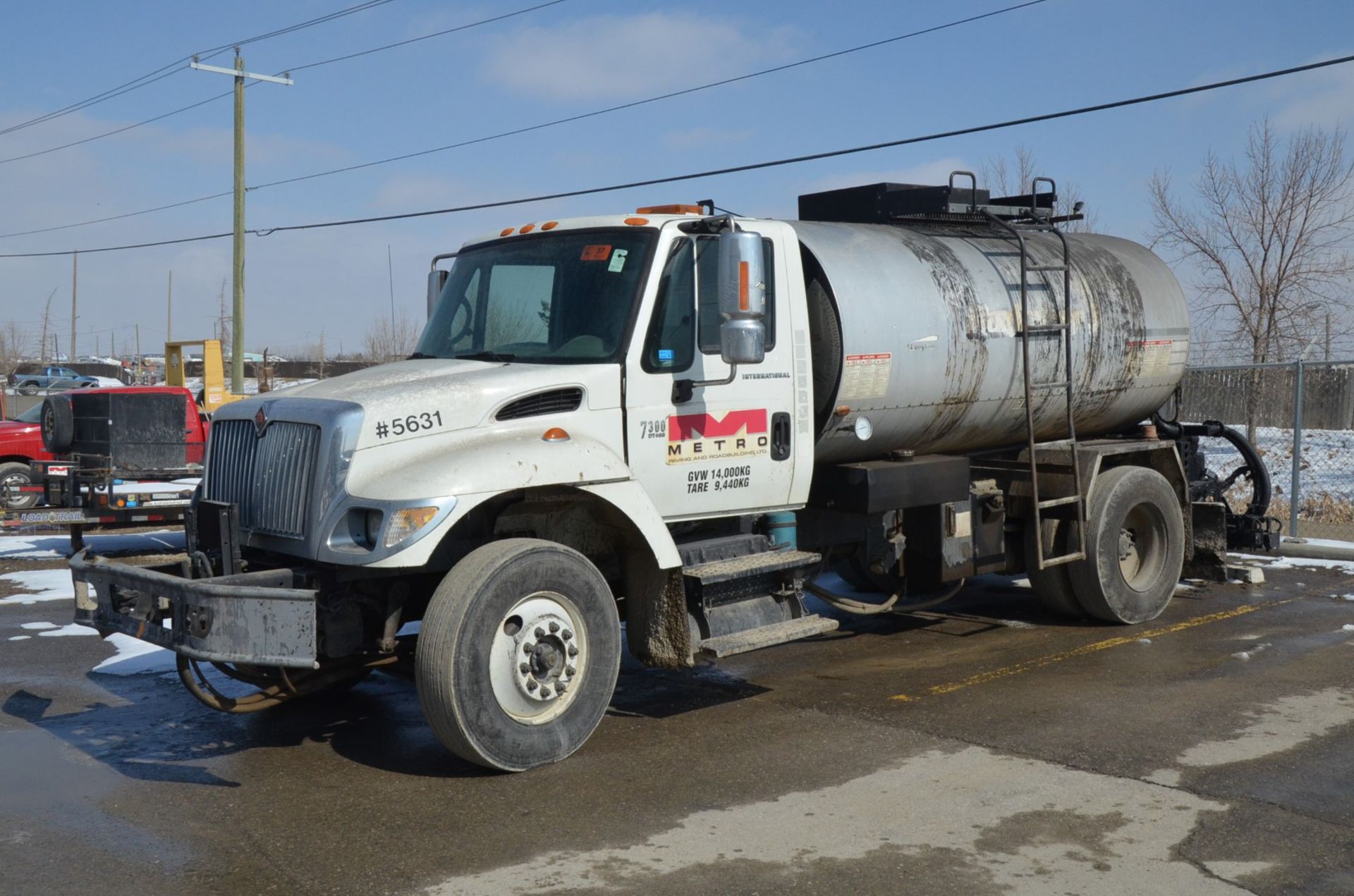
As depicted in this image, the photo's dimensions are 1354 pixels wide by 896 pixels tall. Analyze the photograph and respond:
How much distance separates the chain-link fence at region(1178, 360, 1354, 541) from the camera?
16062 mm

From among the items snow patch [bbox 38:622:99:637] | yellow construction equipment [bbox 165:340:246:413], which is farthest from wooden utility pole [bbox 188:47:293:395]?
snow patch [bbox 38:622:99:637]

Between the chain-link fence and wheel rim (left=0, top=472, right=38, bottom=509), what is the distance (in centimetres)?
1453

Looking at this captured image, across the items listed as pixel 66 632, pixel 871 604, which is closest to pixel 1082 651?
pixel 871 604

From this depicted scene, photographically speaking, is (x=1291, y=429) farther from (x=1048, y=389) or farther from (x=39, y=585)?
(x=39, y=585)

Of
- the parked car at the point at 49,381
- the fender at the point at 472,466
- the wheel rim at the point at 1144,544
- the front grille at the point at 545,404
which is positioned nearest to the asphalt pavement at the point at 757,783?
the wheel rim at the point at 1144,544

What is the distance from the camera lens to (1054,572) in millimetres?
9586

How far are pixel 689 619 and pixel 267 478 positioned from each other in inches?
91.9

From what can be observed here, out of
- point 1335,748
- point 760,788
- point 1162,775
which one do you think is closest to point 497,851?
point 760,788

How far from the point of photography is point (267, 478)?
629 cm

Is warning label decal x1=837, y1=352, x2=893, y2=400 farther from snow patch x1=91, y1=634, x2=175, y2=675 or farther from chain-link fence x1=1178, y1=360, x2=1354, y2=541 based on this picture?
chain-link fence x1=1178, y1=360, x2=1354, y2=541

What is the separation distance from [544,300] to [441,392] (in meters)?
1.07

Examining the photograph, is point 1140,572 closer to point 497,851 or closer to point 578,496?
point 578,496

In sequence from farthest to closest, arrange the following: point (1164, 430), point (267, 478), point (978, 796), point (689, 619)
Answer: point (1164, 430) → point (689, 619) → point (267, 478) → point (978, 796)

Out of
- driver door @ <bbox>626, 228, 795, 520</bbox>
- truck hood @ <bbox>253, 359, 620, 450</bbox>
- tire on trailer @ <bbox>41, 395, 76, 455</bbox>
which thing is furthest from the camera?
tire on trailer @ <bbox>41, 395, 76, 455</bbox>
